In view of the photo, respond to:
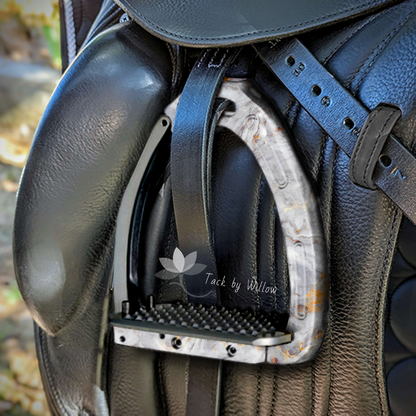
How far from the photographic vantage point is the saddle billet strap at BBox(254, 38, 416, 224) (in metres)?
0.35

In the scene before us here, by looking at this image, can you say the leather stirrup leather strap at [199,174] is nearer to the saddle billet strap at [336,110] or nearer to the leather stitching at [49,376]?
the saddle billet strap at [336,110]

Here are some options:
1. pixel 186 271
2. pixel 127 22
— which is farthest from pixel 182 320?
pixel 127 22

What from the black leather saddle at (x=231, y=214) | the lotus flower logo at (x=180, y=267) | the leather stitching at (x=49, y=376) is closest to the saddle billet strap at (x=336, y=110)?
the black leather saddle at (x=231, y=214)

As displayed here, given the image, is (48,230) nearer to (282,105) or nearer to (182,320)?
(182,320)

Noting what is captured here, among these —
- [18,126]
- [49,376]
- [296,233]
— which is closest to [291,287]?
[296,233]


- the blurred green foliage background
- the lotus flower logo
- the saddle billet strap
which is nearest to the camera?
the saddle billet strap

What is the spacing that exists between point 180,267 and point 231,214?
0.26ft

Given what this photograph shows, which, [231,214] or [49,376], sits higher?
[231,214]

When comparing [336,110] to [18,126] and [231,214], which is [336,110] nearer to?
[231,214]

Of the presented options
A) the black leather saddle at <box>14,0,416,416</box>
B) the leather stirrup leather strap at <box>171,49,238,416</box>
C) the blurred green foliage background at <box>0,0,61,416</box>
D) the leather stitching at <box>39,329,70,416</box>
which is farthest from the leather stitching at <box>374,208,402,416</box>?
the blurred green foliage background at <box>0,0,61,416</box>

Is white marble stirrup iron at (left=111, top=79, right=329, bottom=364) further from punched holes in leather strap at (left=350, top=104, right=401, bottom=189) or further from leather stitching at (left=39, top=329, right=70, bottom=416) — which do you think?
leather stitching at (left=39, top=329, right=70, bottom=416)

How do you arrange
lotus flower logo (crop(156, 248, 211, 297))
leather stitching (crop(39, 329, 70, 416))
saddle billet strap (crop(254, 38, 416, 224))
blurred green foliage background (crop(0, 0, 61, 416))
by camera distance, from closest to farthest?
saddle billet strap (crop(254, 38, 416, 224)) → lotus flower logo (crop(156, 248, 211, 297)) → leather stitching (crop(39, 329, 70, 416)) → blurred green foliage background (crop(0, 0, 61, 416))

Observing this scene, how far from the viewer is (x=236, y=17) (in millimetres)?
421

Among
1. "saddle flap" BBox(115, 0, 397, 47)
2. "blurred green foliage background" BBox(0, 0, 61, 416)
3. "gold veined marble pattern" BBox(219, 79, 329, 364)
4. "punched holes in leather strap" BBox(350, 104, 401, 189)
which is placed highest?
"saddle flap" BBox(115, 0, 397, 47)
